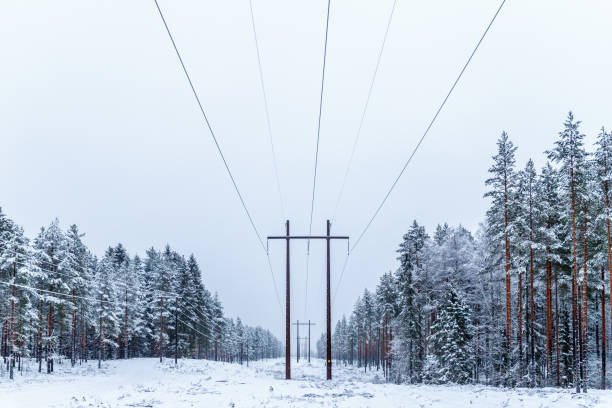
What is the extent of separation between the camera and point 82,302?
60.2 metres

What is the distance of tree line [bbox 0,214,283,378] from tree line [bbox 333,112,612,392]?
33.8m

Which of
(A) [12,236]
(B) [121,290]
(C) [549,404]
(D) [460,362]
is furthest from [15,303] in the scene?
(C) [549,404]

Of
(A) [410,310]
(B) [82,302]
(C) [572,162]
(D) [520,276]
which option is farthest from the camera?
(B) [82,302]

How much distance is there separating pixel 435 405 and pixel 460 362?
17.6m

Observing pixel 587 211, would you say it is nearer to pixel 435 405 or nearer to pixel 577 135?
pixel 577 135

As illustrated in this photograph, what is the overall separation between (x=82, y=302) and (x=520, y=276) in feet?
171

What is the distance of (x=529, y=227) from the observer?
3419 centimetres

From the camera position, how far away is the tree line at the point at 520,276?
1171 inches

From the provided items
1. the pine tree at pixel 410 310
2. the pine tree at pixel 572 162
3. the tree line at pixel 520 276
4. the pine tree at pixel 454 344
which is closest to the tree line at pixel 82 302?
the pine tree at pixel 410 310

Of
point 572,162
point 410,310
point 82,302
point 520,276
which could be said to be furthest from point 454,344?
point 82,302

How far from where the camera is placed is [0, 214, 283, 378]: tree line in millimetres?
44031

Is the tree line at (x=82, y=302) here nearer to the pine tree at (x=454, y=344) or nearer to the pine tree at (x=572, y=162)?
the pine tree at (x=454, y=344)

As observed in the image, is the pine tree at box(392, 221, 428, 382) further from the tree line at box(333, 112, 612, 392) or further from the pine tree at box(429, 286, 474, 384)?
the pine tree at box(429, 286, 474, 384)

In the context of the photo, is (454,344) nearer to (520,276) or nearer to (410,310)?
(520,276)
